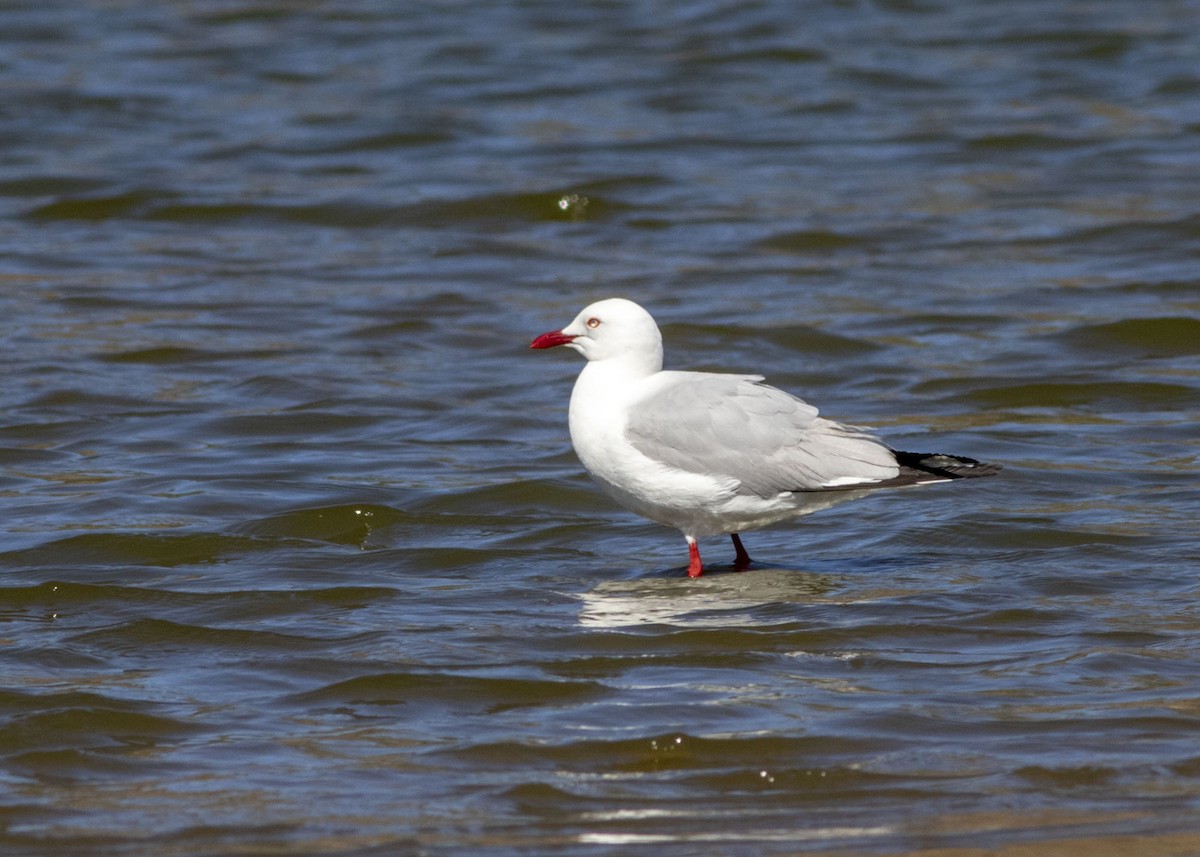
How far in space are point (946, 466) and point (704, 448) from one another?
94cm

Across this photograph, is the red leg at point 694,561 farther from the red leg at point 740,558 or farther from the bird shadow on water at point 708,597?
the red leg at point 740,558

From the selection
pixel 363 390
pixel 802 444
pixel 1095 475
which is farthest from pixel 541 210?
pixel 802 444

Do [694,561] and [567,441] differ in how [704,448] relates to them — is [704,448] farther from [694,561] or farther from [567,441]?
[567,441]

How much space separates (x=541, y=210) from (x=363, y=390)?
4540 millimetres

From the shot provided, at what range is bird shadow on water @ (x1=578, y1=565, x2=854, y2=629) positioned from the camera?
6.58 metres

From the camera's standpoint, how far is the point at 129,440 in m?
9.43

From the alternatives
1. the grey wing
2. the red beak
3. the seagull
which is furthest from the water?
the red beak

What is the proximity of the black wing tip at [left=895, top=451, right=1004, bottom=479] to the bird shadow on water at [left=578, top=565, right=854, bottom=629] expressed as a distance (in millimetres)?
539

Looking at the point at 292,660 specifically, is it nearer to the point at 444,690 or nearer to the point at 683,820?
the point at 444,690

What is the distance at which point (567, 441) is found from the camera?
31.1 ft

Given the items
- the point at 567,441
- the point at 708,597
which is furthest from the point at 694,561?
the point at 567,441

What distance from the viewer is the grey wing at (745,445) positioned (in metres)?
6.93

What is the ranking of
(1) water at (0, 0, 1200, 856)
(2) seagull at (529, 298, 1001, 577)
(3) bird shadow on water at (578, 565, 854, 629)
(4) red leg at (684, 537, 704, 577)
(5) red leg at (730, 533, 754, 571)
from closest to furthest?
1. (1) water at (0, 0, 1200, 856)
2. (3) bird shadow on water at (578, 565, 854, 629)
3. (2) seagull at (529, 298, 1001, 577)
4. (4) red leg at (684, 537, 704, 577)
5. (5) red leg at (730, 533, 754, 571)

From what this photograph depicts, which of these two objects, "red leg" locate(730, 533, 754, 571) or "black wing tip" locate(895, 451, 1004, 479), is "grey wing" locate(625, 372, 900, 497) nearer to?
"black wing tip" locate(895, 451, 1004, 479)
